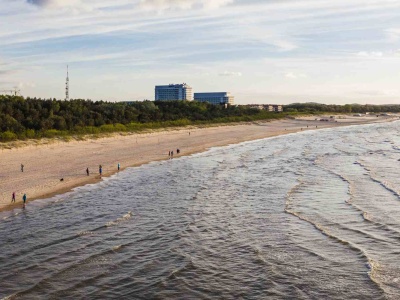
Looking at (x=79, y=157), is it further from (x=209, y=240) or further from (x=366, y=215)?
(x=366, y=215)

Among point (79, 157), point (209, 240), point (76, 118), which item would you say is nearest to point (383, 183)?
point (209, 240)

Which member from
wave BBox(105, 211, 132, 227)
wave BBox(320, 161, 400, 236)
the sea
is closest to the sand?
the sea

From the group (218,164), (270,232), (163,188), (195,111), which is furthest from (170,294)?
(195,111)

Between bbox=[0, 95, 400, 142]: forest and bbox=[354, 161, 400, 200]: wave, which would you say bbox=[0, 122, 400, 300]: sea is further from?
bbox=[0, 95, 400, 142]: forest

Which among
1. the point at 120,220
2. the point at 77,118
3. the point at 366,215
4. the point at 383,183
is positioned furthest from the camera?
the point at 77,118

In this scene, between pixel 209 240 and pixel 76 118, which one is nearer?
pixel 209 240
